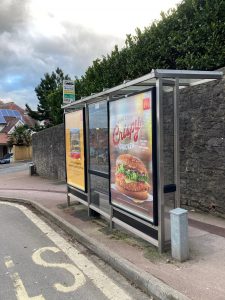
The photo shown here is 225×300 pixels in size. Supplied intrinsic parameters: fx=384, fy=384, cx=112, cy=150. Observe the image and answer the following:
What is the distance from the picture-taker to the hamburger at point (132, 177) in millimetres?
5375

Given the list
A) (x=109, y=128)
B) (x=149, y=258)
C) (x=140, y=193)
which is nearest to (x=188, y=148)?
(x=109, y=128)

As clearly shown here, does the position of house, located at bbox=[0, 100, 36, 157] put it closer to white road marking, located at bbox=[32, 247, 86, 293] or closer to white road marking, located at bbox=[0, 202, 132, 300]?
white road marking, located at bbox=[0, 202, 132, 300]

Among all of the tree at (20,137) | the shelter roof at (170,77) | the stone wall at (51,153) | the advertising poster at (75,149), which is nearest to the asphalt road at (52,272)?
the advertising poster at (75,149)

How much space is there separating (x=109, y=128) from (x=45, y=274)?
2.54m

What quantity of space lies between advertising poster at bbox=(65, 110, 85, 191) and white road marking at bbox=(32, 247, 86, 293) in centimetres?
208

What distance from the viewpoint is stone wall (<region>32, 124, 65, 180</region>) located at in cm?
1736

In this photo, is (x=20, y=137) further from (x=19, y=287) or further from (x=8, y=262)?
(x=19, y=287)

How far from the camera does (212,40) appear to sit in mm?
9633

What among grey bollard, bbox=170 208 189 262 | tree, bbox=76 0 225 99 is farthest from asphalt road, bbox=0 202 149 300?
tree, bbox=76 0 225 99

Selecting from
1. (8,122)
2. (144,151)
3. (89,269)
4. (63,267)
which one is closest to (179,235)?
(144,151)

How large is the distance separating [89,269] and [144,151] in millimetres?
1776

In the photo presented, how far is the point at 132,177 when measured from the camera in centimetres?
572

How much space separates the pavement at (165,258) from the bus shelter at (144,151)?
25 cm

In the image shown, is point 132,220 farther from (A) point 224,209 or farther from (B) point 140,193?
(A) point 224,209
